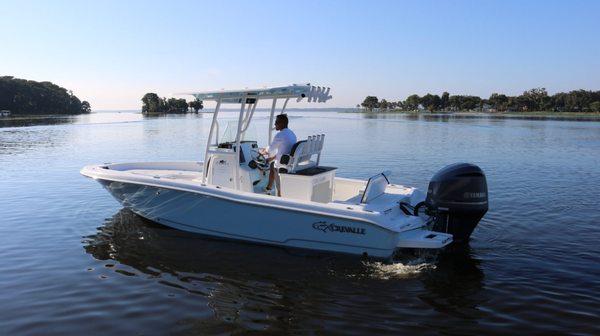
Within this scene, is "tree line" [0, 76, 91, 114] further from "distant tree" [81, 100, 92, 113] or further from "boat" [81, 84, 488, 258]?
"boat" [81, 84, 488, 258]

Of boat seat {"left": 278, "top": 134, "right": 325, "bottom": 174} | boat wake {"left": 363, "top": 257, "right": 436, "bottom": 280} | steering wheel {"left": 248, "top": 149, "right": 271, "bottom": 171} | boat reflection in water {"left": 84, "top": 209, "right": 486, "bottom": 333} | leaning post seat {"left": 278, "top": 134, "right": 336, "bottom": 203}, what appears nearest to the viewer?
boat reflection in water {"left": 84, "top": 209, "right": 486, "bottom": 333}

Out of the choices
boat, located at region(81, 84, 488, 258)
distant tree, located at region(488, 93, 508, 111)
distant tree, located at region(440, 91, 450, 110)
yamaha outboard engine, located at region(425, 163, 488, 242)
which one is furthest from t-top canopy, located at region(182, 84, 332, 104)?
distant tree, located at region(440, 91, 450, 110)

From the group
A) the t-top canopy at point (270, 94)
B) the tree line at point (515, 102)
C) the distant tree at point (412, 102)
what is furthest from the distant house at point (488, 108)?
the t-top canopy at point (270, 94)

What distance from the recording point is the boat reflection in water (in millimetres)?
5461

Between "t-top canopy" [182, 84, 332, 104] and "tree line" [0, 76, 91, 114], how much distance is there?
116411mm

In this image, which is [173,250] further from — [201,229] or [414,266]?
[414,266]

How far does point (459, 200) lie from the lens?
22.8 feet

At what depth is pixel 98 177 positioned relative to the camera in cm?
879

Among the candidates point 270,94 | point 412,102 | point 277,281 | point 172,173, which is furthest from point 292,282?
point 412,102

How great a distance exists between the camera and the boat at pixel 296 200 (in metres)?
6.91

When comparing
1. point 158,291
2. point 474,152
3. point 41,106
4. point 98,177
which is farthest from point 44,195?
point 41,106

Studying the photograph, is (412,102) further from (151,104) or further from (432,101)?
(151,104)

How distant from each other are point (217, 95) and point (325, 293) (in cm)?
406

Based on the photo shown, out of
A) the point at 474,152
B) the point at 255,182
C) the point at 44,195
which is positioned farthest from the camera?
the point at 474,152
